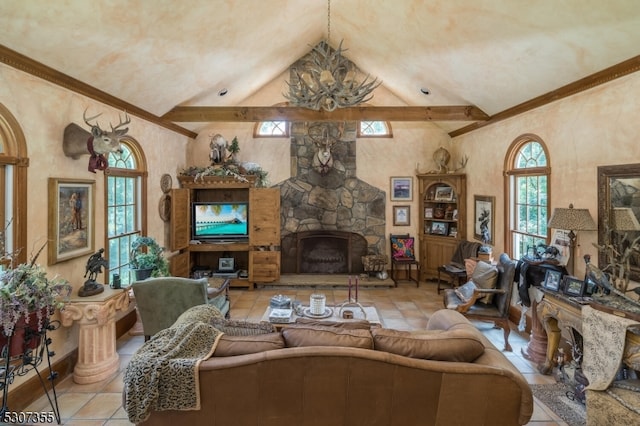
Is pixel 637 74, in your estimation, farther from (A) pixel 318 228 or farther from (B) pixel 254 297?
(B) pixel 254 297

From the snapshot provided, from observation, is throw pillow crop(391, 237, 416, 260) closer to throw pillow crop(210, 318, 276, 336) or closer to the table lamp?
the table lamp

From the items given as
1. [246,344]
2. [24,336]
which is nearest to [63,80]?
[24,336]

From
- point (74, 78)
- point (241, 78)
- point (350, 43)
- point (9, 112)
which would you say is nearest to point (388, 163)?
point (350, 43)

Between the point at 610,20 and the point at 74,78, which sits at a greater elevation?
the point at 610,20

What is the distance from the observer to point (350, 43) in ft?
17.5

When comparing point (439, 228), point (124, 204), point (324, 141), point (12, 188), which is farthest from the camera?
point (439, 228)

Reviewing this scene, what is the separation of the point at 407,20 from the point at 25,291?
431 cm

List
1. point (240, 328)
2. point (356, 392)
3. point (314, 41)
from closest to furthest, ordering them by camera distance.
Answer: point (356, 392), point (240, 328), point (314, 41)

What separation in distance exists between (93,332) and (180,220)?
9.07 feet

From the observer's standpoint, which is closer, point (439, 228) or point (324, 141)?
point (324, 141)

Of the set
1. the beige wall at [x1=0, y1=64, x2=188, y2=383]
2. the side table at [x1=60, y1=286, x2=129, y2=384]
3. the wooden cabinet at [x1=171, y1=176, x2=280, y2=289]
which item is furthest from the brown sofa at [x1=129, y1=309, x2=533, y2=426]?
the wooden cabinet at [x1=171, y1=176, x2=280, y2=289]

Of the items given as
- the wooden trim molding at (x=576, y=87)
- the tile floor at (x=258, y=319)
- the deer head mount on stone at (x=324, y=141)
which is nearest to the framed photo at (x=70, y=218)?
the tile floor at (x=258, y=319)

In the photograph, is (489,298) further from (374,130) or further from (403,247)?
(374,130)

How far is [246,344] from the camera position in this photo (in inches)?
→ 75.8
